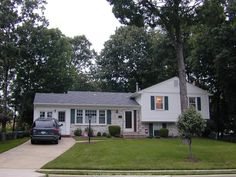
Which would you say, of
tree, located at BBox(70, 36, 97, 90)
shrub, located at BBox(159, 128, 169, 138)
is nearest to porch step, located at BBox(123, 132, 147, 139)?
shrub, located at BBox(159, 128, 169, 138)

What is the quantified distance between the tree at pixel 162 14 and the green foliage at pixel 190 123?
7.98 metres

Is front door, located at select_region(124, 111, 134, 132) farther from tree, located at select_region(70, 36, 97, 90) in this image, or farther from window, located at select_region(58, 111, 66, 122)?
tree, located at select_region(70, 36, 97, 90)

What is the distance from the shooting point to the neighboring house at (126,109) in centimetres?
3631

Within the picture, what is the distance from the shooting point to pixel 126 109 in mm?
38125

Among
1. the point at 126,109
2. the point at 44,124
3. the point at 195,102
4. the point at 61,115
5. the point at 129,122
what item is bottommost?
the point at 44,124

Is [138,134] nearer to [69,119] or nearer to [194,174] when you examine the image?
[69,119]

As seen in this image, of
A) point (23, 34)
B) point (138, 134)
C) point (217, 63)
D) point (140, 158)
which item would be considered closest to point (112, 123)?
point (138, 134)

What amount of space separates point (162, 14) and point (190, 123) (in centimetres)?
1108

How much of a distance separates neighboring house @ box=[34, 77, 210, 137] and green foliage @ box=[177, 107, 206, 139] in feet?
56.3

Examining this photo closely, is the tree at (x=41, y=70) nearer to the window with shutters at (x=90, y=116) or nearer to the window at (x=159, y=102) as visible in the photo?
the window with shutters at (x=90, y=116)

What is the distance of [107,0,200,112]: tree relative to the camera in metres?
27.6

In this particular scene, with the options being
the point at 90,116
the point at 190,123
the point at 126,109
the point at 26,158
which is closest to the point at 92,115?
the point at 90,116

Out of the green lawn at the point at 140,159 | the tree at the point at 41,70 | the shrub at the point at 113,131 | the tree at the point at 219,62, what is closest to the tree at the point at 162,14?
the tree at the point at 219,62

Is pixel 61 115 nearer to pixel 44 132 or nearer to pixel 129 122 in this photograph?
pixel 129 122
